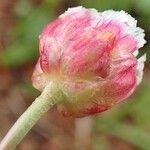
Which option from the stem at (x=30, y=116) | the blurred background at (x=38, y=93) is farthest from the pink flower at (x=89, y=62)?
the blurred background at (x=38, y=93)

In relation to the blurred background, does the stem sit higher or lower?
higher

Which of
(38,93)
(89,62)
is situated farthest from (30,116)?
(38,93)

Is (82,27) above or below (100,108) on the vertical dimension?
above

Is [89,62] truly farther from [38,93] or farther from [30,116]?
[38,93]

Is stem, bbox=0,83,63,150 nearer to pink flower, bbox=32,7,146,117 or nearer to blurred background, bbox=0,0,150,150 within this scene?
pink flower, bbox=32,7,146,117

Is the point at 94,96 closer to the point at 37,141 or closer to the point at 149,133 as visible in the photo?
the point at 149,133

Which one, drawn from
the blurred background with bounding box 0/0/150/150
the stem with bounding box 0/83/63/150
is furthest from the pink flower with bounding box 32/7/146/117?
the blurred background with bounding box 0/0/150/150

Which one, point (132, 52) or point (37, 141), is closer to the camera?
point (132, 52)

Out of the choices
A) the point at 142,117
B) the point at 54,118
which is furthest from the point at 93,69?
the point at 54,118
